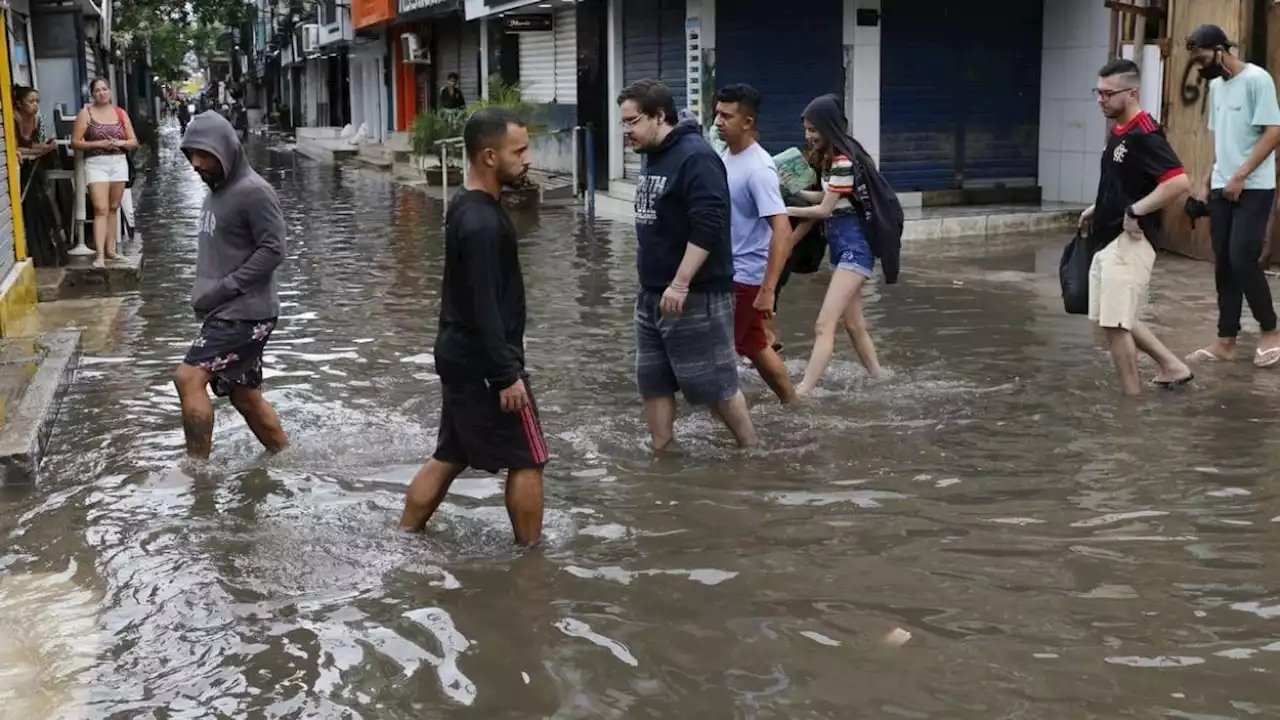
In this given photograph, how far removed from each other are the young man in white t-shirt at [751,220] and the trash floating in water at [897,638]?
263cm

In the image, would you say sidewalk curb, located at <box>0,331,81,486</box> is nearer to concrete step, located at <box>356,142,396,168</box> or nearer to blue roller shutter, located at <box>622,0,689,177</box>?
blue roller shutter, located at <box>622,0,689,177</box>

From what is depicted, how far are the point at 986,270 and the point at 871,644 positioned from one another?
8.76m

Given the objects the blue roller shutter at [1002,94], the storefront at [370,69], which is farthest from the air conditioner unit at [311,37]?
the blue roller shutter at [1002,94]

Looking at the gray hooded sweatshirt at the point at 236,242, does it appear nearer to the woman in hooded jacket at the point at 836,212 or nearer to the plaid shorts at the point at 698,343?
the plaid shorts at the point at 698,343

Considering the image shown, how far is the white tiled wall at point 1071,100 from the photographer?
637 inches

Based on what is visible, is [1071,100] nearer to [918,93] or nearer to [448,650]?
[918,93]

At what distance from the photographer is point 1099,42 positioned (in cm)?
1602

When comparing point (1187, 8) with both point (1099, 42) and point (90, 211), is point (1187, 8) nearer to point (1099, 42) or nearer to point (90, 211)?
point (1099, 42)

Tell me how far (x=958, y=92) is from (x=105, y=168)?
982 centimetres

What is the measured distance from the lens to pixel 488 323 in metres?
4.70

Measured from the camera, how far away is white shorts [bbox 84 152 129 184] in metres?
12.1

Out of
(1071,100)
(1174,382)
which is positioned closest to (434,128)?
(1071,100)

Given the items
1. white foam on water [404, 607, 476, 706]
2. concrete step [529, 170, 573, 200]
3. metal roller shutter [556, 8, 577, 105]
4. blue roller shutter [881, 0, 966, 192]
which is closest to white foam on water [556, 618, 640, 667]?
white foam on water [404, 607, 476, 706]

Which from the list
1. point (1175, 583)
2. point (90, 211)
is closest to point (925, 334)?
point (1175, 583)
